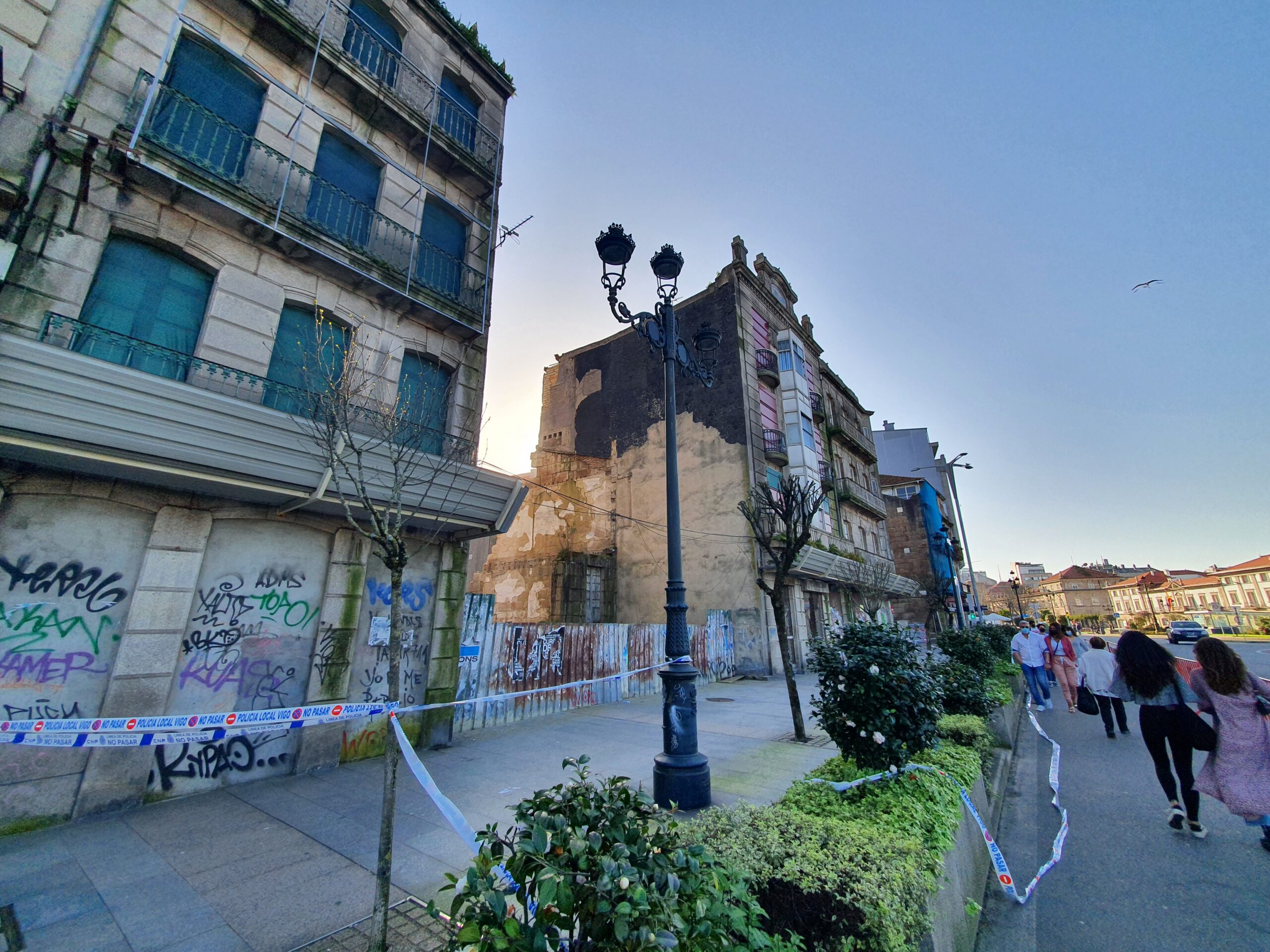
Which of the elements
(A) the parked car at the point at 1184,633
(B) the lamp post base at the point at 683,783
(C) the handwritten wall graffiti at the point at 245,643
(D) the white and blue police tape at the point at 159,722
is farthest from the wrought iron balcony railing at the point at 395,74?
(A) the parked car at the point at 1184,633

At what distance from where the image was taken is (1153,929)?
339 centimetres

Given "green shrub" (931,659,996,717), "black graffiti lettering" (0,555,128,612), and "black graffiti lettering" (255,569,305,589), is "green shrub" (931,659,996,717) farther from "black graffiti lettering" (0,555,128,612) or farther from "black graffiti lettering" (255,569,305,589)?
"black graffiti lettering" (0,555,128,612)

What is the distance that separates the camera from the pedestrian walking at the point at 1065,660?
37.7ft

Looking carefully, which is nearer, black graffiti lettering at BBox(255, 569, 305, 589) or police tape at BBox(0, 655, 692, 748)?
police tape at BBox(0, 655, 692, 748)

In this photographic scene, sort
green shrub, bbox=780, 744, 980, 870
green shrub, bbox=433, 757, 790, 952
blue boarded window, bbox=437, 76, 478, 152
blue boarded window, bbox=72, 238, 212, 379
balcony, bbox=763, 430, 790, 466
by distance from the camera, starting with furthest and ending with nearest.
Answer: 1. balcony, bbox=763, 430, 790, 466
2. blue boarded window, bbox=437, 76, 478, 152
3. blue boarded window, bbox=72, 238, 212, 379
4. green shrub, bbox=780, 744, 980, 870
5. green shrub, bbox=433, 757, 790, 952

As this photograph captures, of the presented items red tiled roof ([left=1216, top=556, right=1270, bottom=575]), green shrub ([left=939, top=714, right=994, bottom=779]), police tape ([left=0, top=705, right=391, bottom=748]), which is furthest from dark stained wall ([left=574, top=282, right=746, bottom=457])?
red tiled roof ([left=1216, top=556, right=1270, bottom=575])

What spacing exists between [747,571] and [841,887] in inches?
624

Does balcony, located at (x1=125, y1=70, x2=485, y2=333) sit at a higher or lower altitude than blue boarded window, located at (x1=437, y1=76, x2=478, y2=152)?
lower

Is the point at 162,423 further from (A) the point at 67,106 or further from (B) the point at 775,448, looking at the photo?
(B) the point at 775,448

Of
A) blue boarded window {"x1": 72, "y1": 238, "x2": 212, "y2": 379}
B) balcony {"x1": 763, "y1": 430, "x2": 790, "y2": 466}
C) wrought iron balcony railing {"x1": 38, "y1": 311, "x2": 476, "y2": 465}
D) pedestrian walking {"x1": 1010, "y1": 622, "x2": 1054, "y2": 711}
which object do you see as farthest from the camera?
balcony {"x1": 763, "y1": 430, "x2": 790, "y2": 466}

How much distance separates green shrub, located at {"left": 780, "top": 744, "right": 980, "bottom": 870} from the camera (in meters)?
3.21

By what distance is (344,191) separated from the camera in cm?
853

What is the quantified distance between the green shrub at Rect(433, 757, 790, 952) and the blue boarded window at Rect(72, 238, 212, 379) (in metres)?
7.01

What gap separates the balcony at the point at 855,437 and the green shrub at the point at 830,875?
2489 centimetres
